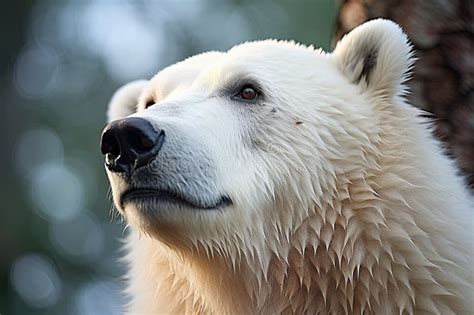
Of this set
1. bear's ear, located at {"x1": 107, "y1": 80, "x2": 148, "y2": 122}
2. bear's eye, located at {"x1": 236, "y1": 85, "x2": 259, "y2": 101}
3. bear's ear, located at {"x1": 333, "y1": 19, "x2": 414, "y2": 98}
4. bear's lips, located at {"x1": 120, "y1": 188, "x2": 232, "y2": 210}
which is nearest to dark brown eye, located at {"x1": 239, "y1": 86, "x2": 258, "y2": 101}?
bear's eye, located at {"x1": 236, "y1": 85, "x2": 259, "y2": 101}

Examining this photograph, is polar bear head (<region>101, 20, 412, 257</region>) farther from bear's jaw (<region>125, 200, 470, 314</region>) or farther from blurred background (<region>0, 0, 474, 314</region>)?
blurred background (<region>0, 0, 474, 314</region>)

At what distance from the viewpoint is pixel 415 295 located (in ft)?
7.29

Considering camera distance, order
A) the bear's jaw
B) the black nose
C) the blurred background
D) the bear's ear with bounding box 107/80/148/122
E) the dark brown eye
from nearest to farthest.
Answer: the black nose < the bear's jaw < the dark brown eye < the bear's ear with bounding box 107/80/148/122 < the blurred background

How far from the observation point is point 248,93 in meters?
2.44

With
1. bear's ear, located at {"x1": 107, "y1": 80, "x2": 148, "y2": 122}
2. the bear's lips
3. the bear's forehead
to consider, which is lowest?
the bear's lips

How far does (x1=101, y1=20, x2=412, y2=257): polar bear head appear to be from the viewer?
6.88ft

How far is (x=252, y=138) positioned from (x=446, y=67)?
83 centimetres

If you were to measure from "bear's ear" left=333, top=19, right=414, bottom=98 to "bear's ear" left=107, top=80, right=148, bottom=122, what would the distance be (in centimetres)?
74

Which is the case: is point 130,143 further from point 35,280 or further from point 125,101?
point 35,280

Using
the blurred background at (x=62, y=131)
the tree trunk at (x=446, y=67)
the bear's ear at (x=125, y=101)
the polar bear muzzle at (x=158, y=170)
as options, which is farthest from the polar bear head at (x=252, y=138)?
the blurred background at (x=62, y=131)

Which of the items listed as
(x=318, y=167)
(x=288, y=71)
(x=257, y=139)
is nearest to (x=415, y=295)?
(x=318, y=167)

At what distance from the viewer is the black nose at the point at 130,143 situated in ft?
6.66

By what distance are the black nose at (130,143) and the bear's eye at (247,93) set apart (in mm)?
411

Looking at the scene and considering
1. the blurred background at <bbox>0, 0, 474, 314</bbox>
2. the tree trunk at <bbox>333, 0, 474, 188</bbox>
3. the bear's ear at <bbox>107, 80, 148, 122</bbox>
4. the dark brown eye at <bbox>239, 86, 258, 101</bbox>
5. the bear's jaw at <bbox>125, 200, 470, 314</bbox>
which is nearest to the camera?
the bear's jaw at <bbox>125, 200, 470, 314</bbox>
